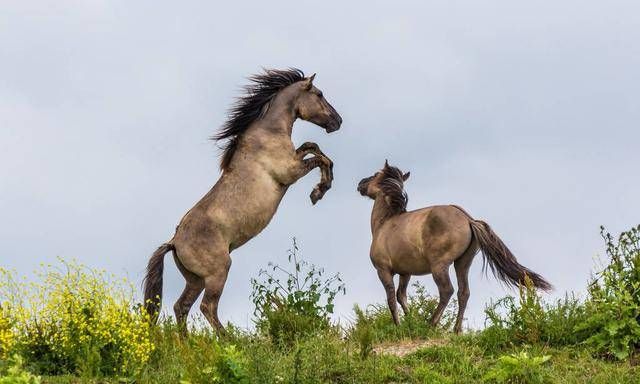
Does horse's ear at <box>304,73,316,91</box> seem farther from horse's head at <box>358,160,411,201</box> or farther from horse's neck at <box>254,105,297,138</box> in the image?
horse's head at <box>358,160,411,201</box>

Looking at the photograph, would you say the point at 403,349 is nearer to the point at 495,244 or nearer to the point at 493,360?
the point at 493,360

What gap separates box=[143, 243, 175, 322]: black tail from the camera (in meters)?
13.5

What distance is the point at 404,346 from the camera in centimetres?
1168

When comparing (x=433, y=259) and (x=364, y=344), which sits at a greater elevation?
(x=433, y=259)

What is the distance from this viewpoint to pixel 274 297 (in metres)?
12.5

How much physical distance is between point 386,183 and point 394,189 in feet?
0.76

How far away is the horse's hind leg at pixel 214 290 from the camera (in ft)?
42.0

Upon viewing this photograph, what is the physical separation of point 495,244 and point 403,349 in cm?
228

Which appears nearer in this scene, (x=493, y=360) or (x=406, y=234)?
(x=493, y=360)

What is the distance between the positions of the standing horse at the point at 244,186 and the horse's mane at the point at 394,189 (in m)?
1.14

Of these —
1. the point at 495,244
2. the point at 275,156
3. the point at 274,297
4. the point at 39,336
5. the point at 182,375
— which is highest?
the point at 275,156

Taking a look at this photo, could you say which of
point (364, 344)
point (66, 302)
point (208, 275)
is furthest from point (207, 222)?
point (364, 344)

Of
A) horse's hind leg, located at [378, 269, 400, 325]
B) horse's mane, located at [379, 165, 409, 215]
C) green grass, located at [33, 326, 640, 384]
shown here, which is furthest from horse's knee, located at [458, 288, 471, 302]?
horse's mane, located at [379, 165, 409, 215]

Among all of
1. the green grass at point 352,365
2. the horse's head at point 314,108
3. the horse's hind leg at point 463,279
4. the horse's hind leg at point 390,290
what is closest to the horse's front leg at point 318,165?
the horse's head at point 314,108
